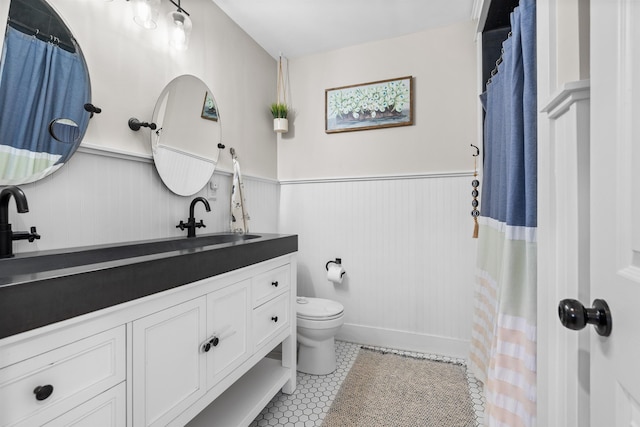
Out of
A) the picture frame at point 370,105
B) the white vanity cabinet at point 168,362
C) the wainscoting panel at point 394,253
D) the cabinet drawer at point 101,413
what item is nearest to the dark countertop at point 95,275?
the white vanity cabinet at point 168,362

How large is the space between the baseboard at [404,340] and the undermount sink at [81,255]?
151 centimetres

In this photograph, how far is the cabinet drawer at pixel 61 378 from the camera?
608 millimetres

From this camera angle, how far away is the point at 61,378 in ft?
2.24

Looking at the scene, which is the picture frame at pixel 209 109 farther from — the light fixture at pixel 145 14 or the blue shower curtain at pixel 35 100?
the blue shower curtain at pixel 35 100

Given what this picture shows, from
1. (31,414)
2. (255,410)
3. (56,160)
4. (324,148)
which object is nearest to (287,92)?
(324,148)

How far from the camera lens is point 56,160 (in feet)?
3.68

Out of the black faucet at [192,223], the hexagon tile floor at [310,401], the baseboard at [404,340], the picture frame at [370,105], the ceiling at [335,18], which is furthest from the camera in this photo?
the picture frame at [370,105]

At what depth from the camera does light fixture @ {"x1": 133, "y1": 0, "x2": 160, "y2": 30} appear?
4.58ft

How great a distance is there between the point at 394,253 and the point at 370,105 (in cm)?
120

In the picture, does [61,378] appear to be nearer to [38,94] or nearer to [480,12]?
[38,94]

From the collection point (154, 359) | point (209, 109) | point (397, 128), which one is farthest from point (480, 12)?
point (154, 359)

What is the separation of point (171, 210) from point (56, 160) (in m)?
0.56

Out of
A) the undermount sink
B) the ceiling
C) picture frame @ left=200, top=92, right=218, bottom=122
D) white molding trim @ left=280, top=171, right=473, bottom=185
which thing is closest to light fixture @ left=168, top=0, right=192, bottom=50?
picture frame @ left=200, top=92, right=218, bottom=122

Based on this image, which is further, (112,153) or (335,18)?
(335,18)
